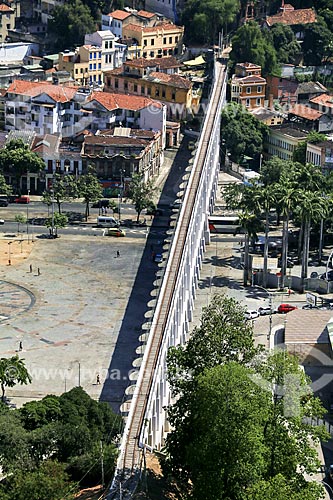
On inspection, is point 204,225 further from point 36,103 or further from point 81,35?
point 81,35

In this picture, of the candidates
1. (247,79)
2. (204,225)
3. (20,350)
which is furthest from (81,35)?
(20,350)

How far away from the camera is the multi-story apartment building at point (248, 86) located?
349 feet

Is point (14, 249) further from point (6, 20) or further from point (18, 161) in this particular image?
point (6, 20)

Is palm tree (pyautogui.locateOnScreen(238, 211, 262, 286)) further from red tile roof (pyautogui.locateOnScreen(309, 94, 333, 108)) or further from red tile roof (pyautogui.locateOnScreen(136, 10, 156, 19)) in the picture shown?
red tile roof (pyautogui.locateOnScreen(136, 10, 156, 19))

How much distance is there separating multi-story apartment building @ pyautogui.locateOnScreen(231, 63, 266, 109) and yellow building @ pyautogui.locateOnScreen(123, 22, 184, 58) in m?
12.2

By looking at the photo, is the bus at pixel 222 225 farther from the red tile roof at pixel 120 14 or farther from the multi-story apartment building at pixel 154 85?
the red tile roof at pixel 120 14

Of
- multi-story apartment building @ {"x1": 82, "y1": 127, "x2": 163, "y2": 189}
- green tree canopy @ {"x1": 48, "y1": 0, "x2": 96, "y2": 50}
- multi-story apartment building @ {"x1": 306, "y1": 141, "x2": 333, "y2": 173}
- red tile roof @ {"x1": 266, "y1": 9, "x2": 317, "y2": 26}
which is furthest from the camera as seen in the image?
green tree canopy @ {"x1": 48, "y1": 0, "x2": 96, "y2": 50}

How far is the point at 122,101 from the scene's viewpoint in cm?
10225

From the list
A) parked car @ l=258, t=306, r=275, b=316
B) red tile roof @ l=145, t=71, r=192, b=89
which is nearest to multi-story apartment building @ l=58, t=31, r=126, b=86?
red tile roof @ l=145, t=71, r=192, b=89

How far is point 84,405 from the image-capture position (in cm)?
5547

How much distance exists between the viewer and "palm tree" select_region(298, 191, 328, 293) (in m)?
76.3

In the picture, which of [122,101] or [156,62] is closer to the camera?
[122,101]

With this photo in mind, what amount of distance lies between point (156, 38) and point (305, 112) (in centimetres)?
2036

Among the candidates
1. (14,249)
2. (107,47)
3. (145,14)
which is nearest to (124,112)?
(107,47)
